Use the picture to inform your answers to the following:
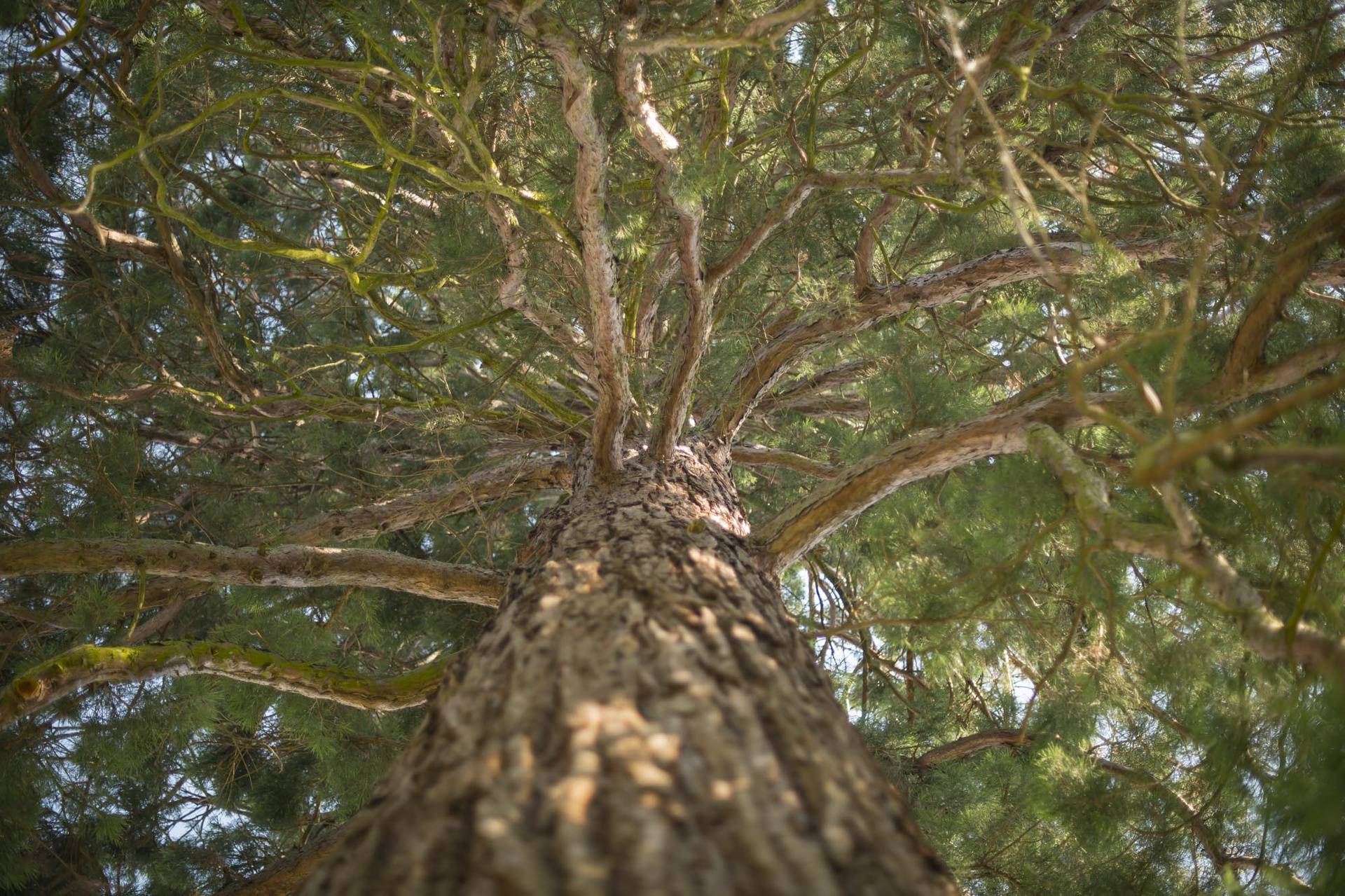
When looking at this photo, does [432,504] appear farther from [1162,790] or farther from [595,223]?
[1162,790]

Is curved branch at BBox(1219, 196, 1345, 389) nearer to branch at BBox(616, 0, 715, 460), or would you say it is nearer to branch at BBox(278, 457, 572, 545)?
branch at BBox(616, 0, 715, 460)

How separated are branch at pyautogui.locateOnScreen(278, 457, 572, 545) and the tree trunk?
1569 mm

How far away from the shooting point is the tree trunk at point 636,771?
910mm

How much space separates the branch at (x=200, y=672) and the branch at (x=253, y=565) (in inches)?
9.6

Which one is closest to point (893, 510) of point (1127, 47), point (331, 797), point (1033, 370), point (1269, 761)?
point (1033, 370)

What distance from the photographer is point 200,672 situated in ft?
7.67

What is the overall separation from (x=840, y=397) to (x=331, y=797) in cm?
326

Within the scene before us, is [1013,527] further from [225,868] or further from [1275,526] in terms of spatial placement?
[225,868]

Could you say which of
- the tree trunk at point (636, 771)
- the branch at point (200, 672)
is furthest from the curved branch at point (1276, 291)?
the branch at point (200, 672)

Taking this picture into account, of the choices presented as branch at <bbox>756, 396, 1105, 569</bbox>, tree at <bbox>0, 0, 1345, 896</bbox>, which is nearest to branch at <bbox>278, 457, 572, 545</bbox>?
tree at <bbox>0, 0, 1345, 896</bbox>

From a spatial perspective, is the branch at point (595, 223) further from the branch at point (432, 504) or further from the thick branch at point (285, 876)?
the thick branch at point (285, 876)

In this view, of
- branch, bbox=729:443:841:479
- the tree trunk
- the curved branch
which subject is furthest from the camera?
branch, bbox=729:443:841:479

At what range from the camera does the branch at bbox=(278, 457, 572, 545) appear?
3.04m

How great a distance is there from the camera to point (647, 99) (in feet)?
6.93
